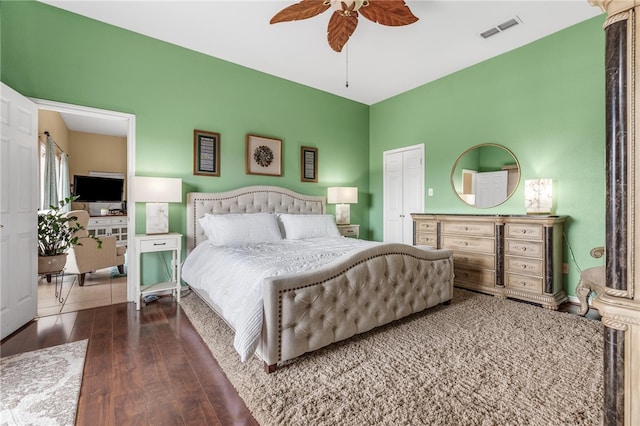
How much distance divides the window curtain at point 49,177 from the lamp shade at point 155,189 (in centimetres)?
304

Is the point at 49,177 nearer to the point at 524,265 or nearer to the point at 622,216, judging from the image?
the point at 622,216

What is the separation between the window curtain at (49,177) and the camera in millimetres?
4852

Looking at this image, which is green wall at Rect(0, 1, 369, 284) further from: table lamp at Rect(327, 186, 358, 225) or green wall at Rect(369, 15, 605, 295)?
green wall at Rect(369, 15, 605, 295)

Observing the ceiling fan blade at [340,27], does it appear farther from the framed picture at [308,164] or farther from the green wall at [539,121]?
the green wall at [539,121]

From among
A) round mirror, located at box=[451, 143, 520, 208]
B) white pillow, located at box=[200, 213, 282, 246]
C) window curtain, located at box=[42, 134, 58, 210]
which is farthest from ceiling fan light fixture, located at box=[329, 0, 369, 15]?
window curtain, located at box=[42, 134, 58, 210]

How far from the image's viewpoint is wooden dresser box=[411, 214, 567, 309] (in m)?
3.06

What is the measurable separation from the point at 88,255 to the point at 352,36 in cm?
440

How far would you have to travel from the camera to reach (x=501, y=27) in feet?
10.7

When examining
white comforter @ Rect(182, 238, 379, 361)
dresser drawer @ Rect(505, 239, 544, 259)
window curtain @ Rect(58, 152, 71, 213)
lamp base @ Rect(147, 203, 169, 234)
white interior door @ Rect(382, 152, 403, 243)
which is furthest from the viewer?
window curtain @ Rect(58, 152, 71, 213)

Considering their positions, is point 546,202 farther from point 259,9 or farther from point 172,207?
point 172,207

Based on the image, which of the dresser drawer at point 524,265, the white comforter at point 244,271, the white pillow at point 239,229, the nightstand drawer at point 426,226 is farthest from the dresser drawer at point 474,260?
the white pillow at point 239,229

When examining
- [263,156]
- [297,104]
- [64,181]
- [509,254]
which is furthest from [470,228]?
[64,181]

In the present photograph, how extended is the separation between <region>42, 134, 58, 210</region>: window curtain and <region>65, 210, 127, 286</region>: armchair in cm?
142

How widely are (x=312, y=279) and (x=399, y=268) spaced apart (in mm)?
891
